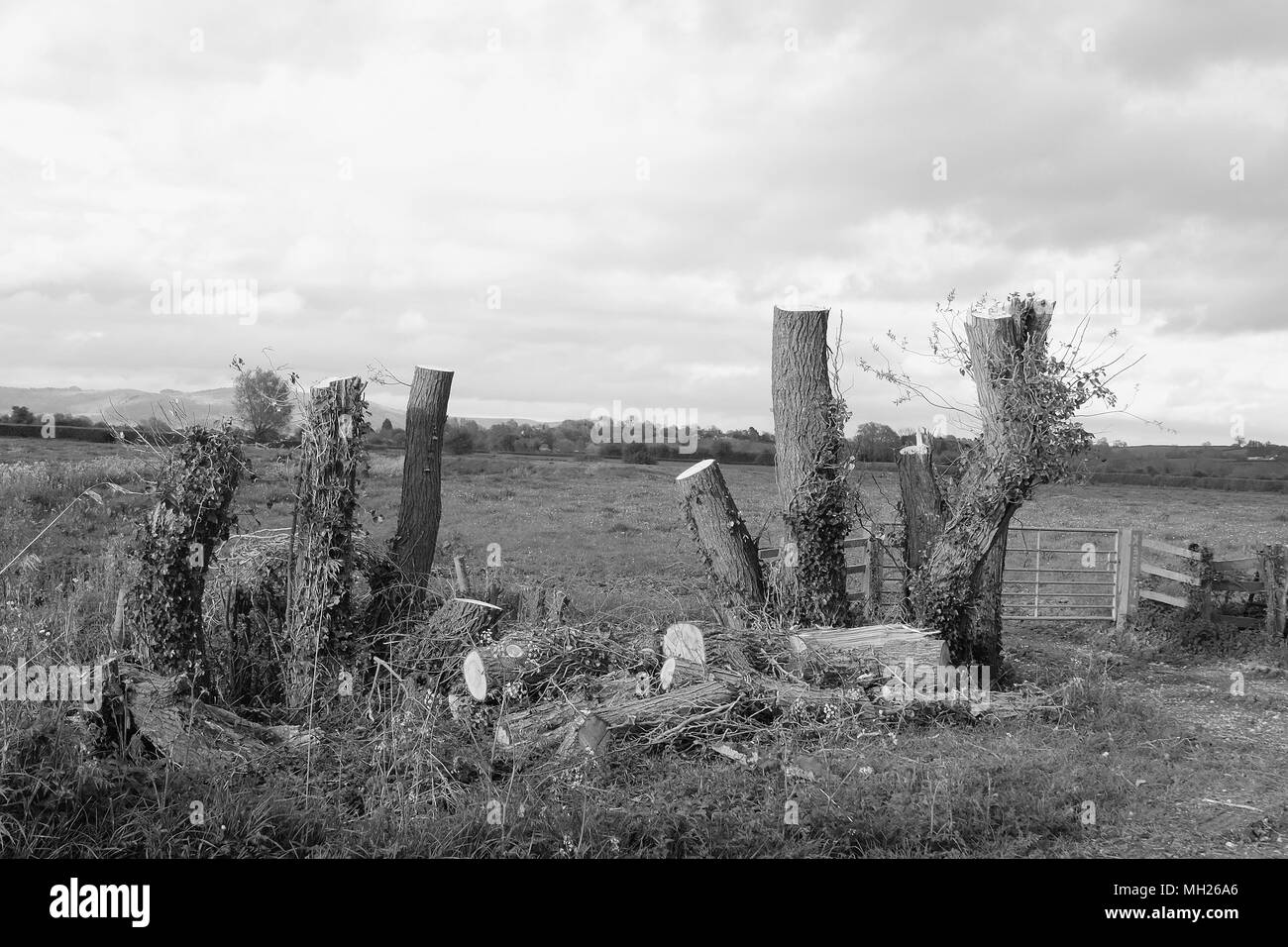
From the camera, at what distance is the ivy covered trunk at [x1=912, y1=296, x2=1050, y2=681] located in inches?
403

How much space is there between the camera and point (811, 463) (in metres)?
10.6

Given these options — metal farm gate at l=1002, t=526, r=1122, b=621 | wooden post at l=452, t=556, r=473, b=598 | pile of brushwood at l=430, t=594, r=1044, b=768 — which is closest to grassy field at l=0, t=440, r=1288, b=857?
pile of brushwood at l=430, t=594, r=1044, b=768

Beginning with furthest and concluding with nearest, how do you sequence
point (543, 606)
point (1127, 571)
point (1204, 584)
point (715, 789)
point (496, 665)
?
point (1127, 571) < point (1204, 584) < point (543, 606) < point (496, 665) < point (715, 789)

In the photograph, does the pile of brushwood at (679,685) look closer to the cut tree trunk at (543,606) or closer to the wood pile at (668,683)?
the wood pile at (668,683)

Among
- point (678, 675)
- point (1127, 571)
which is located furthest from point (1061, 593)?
point (678, 675)

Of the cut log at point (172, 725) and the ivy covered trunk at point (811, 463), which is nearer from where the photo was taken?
the cut log at point (172, 725)

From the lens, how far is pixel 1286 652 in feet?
42.9

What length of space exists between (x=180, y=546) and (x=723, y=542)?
574cm

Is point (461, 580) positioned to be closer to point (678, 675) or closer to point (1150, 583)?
point (678, 675)

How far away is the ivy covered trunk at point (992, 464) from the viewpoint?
33.6 ft

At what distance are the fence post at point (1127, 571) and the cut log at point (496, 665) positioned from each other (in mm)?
10602

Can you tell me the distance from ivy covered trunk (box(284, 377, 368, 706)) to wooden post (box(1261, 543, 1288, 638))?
42.8ft

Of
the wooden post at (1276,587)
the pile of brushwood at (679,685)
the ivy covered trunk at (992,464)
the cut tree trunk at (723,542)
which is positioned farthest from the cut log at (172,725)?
the wooden post at (1276,587)
